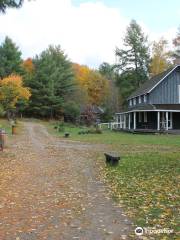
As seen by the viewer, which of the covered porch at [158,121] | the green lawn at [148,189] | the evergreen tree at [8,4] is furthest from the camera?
the covered porch at [158,121]

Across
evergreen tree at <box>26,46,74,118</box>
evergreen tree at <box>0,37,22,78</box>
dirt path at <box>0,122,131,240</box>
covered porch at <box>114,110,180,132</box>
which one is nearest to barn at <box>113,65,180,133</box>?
covered porch at <box>114,110,180,132</box>

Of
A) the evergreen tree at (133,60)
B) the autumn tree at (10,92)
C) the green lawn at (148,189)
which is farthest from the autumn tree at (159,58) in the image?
the green lawn at (148,189)

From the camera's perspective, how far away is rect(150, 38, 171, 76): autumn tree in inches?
2950

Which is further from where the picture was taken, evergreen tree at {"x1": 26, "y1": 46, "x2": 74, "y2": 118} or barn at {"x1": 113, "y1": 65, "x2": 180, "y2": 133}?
evergreen tree at {"x1": 26, "y1": 46, "x2": 74, "y2": 118}

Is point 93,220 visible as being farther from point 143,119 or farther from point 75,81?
point 75,81

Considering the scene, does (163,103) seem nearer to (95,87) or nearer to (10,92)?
(10,92)

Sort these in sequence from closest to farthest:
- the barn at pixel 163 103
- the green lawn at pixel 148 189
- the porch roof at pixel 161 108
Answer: the green lawn at pixel 148 189 → the porch roof at pixel 161 108 → the barn at pixel 163 103

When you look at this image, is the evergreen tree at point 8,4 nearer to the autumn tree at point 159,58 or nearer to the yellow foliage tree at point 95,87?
the autumn tree at point 159,58

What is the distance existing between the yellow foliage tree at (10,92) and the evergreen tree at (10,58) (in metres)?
8.81

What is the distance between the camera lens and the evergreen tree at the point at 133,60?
3004 inches

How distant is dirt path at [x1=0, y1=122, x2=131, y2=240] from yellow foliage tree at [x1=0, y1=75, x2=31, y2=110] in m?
48.8

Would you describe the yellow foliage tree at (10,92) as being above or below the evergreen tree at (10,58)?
below

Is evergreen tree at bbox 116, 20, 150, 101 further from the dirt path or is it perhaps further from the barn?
the dirt path

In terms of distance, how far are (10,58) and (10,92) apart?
1416 cm
